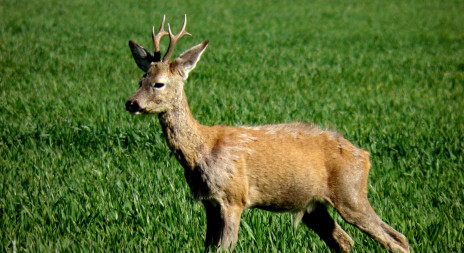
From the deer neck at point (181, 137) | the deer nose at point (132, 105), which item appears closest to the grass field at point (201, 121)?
the deer neck at point (181, 137)

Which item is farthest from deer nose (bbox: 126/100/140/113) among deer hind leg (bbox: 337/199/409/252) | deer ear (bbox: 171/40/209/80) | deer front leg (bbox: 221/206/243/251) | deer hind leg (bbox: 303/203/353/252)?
deer hind leg (bbox: 337/199/409/252)

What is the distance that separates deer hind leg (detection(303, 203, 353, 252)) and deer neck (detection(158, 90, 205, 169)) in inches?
45.7

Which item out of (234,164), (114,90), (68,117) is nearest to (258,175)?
(234,164)

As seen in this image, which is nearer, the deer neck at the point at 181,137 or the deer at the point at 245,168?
the deer at the point at 245,168

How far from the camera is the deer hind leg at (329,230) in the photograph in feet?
16.8

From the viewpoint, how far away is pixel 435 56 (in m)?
16.8

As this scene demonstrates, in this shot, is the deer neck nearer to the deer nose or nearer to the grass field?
the deer nose

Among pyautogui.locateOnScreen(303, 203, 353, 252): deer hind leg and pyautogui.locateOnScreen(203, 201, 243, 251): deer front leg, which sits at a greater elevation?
pyautogui.locateOnScreen(203, 201, 243, 251): deer front leg

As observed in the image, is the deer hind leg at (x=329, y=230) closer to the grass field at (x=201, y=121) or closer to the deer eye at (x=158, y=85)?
the grass field at (x=201, y=121)

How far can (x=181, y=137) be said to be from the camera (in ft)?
15.5

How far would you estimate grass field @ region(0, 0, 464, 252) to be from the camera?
5.07 metres

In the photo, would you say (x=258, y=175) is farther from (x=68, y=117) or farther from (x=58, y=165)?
(x=68, y=117)

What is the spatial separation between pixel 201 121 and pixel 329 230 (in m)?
3.78

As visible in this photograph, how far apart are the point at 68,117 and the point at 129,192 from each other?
10.3 ft
